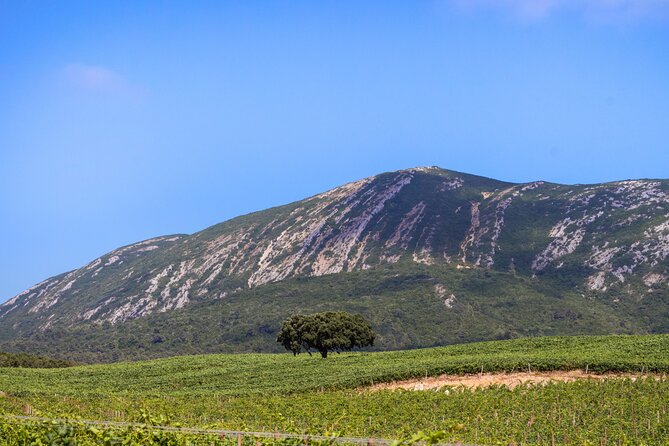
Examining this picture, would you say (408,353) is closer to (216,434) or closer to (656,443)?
(656,443)

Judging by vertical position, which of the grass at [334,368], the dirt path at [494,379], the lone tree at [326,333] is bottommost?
the dirt path at [494,379]

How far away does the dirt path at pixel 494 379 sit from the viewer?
198 feet

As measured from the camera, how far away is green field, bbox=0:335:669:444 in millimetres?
39344

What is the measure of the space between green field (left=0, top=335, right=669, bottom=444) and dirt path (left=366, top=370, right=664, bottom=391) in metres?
0.88

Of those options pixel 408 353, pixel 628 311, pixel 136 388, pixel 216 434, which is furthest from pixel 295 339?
pixel 628 311

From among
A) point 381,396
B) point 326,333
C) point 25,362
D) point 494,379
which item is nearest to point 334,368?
point 494,379

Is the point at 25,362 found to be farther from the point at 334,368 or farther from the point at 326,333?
the point at 334,368

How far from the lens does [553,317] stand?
192750mm

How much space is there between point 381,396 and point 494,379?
1209 cm

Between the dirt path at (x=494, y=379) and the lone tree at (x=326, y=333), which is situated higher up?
the lone tree at (x=326, y=333)

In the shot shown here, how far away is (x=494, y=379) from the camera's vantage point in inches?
2468

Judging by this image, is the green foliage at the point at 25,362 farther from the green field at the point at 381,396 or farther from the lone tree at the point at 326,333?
the lone tree at the point at 326,333

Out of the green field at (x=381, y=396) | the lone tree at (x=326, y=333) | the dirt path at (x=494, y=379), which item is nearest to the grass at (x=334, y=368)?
the green field at (x=381, y=396)

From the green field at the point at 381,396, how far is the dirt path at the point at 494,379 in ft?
2.87
